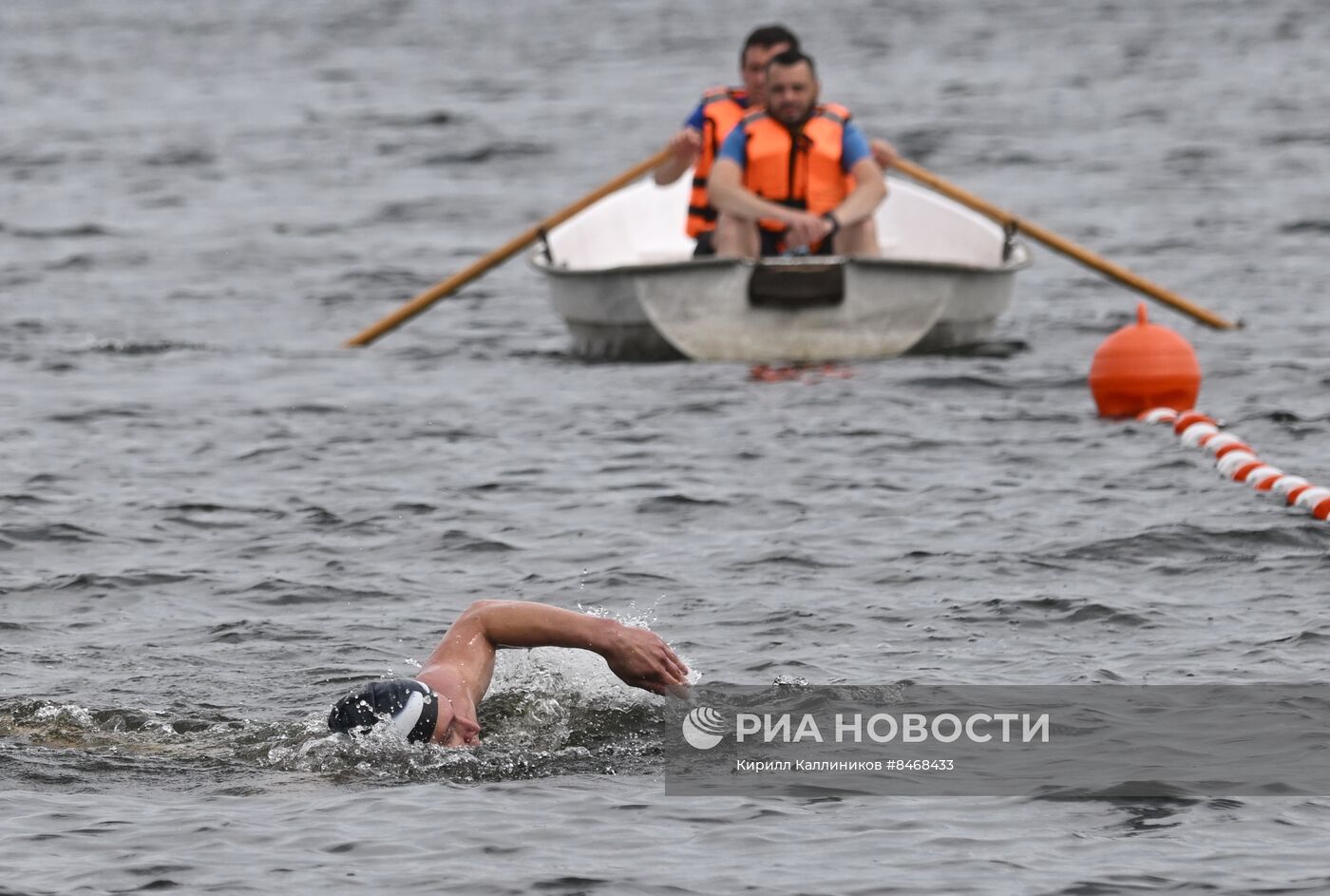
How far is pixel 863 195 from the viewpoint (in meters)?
13.0

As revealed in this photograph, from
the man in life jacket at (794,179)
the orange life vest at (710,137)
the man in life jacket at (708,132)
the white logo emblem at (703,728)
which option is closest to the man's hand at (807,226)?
the man in life jacket at (794,179)

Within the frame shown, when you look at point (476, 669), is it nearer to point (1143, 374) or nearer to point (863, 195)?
point (1143, 374)

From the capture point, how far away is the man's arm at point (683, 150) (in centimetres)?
1328

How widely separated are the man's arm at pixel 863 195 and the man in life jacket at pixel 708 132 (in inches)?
30.1

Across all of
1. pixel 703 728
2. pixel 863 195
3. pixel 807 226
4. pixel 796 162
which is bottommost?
pixel 703 728

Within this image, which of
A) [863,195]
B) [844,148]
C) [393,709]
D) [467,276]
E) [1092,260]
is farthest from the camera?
[467,276]

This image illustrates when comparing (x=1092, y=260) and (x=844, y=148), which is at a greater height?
(x=844, y=148)

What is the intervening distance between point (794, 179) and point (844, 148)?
356 millimetres

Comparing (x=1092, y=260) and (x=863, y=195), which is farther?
(x=1092, y=260)

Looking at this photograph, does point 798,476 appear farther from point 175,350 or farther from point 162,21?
point 162,21

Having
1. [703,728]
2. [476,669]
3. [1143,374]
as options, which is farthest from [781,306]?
[476,669]

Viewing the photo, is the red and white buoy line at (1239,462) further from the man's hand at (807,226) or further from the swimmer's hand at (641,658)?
the swimmer's hand at (641,658)

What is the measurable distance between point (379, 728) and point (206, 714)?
3.32ft

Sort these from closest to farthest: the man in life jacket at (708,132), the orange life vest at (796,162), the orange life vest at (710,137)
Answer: the orange life vest at (796,162)
the man in life jacket at (708,132)
the orange life vest at (710,137)
